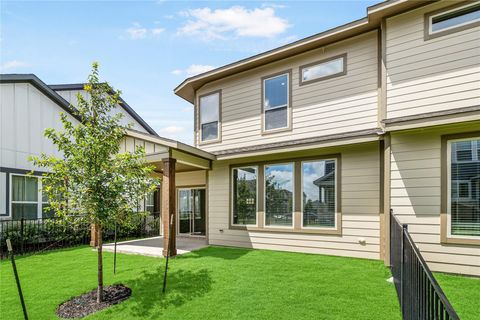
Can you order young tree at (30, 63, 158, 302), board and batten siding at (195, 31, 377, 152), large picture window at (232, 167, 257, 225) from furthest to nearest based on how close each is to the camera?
large picture window at (232, 167, 257, 225) < board and batten siding at (195, 31, 377, 152) < young tree at (30, 63, 158, 302)

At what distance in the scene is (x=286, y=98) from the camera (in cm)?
819

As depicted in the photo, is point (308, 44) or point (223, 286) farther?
point (308, 44)

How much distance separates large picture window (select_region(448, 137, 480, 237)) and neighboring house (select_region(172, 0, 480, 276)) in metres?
0.02

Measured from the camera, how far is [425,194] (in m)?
5.58

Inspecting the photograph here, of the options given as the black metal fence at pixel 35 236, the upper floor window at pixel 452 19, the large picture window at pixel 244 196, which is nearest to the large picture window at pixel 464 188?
the upper floor window at pixel 452 19

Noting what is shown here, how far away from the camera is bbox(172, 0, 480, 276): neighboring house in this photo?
5.36 metres

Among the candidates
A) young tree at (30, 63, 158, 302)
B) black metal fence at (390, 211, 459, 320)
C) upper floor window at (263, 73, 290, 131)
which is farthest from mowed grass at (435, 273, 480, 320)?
young tree at (30, 63, 158, 302)

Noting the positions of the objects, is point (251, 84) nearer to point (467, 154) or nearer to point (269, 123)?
point (269, 123)

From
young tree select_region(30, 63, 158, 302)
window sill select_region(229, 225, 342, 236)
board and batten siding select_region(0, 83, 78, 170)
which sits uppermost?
board and batten siding select_region(0, 83, 78, 170)

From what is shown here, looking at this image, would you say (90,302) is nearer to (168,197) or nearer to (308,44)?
(168,197)

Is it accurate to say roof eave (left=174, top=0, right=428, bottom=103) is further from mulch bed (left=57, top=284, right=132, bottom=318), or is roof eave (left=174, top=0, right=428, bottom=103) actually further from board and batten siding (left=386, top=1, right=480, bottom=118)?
mulch bed (left=57, top=284, right=132, bottom=318)

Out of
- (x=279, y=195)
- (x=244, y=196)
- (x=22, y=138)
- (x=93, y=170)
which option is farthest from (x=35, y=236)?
(x=279, y=195)

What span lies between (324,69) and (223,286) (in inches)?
243

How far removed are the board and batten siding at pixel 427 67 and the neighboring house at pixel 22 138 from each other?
1108 centimetres
